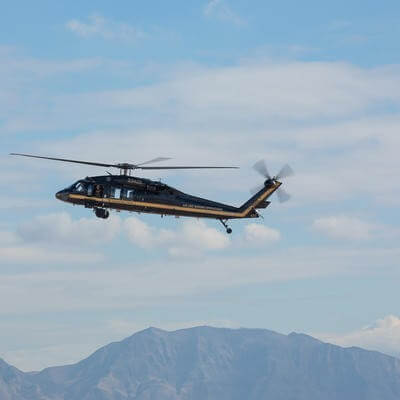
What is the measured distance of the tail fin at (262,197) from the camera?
121894 millimetres

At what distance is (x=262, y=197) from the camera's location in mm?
123750

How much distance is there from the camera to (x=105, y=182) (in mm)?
111375

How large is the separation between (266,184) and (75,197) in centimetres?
2875

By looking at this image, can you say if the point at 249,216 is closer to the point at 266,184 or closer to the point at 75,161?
the point at 266,184

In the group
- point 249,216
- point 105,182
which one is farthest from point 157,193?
point 249,216

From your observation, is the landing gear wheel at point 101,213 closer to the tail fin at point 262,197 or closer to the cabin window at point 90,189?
the cabin window at point 90,189

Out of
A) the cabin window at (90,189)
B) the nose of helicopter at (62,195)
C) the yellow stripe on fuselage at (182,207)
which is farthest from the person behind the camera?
the nose of helicopter at (62,195)

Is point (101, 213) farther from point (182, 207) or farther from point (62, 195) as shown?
point (182, 207)

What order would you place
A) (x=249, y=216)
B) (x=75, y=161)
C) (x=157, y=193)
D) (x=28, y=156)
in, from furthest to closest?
(x=249, y=216), (x=157, y=193), (x=75, y=161), (x=28, y=156)

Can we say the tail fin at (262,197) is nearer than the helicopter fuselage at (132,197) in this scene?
No

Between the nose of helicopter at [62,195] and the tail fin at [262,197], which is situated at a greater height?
the tail fin at [262,197]

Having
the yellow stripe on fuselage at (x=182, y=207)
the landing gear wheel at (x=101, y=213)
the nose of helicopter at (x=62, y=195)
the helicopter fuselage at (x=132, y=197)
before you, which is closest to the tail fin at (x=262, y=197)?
the yellow stripe on fuselage at (x=182, y=207)

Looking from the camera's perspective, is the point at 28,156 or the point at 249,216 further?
the point at 249,216

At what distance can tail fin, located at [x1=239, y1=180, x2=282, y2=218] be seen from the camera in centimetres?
12189
